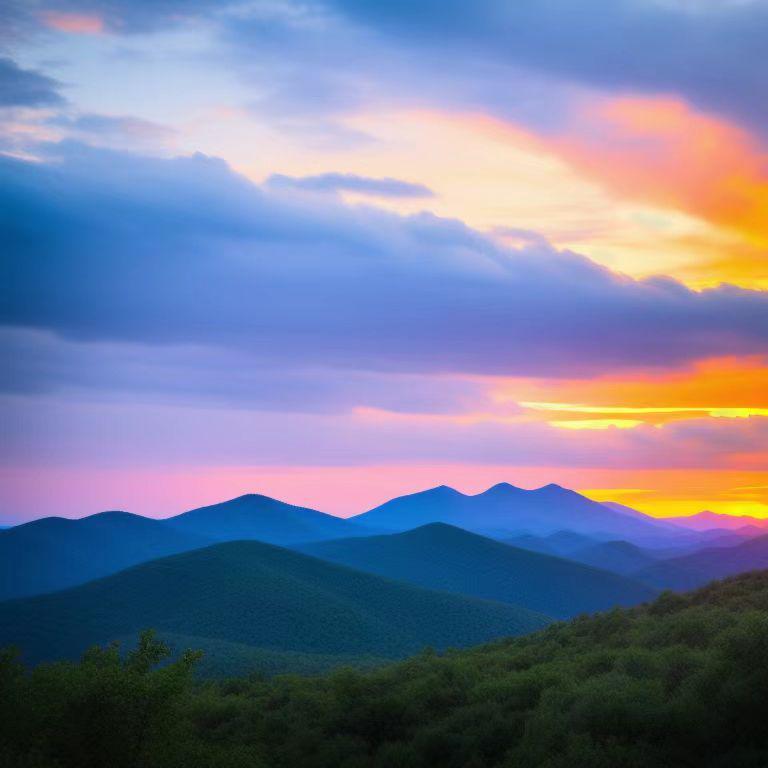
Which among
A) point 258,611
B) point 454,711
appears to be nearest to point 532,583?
point 258,611

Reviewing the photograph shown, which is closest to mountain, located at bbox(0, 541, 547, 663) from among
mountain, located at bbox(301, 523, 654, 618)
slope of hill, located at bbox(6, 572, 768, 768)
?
mountain, located at bbox(301, 523, 654, 618)

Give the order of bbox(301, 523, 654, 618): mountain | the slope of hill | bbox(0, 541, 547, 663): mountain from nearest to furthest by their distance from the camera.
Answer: the slope of hill < bbox(0, 541, 547, 663): mountain < bbox(301, 523, 654, 618): mountain

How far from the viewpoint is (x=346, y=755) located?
37094 mm

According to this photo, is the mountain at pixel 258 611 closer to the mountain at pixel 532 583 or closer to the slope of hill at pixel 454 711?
the mountain at pixel 532 583

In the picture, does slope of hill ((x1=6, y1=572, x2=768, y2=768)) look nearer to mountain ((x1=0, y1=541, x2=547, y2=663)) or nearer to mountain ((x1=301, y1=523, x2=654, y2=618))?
mountain ((x1=0, y1=541, x2=547, y2=663))

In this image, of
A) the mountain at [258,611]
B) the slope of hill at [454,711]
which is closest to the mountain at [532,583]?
the mountain at [258,611]

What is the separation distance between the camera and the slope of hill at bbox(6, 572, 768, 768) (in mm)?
27938

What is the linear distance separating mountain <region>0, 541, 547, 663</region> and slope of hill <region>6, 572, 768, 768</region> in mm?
A: 66617

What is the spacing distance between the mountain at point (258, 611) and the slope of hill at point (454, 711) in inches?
2623

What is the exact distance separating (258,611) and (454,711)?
91823mm

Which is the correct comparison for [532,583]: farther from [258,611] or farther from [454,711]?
[454,711]

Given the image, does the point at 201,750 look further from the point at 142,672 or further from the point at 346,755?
the point at 346,755

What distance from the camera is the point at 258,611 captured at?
124812 millimetres

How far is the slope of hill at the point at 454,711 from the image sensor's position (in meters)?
27.9
